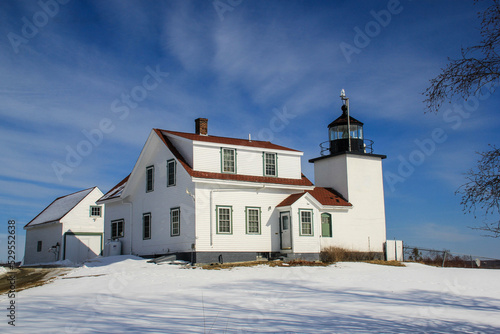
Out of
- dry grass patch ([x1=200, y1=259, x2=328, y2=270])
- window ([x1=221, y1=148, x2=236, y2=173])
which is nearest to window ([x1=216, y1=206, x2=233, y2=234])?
dry grass patch ([x1=200, y1=259, x2=328, y2=270])

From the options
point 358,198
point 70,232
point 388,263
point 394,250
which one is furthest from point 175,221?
point 70,232

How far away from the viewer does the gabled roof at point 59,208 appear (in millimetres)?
35487

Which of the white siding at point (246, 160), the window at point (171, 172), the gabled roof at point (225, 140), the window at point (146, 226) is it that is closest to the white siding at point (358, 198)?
the white siding at point (246, 160)

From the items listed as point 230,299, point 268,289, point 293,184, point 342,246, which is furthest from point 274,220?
point 230,299

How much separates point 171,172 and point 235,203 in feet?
11.6

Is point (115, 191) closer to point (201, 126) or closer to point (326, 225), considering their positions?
point (201, 126)

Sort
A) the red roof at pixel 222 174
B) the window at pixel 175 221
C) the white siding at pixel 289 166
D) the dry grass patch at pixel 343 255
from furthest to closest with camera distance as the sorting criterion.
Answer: the white siding at pixel 289 166
the dry grass patch at pixel 343 255
the window at pixel 175 221
the red roof at pixel 222 174

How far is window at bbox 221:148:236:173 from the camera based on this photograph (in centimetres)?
2416

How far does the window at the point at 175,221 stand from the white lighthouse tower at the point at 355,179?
8.92 meters

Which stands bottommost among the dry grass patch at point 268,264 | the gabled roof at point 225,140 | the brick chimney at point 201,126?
the dry grass patch at point 268,264

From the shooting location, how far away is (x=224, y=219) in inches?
907

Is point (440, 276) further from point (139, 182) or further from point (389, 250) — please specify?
point (139, 182)

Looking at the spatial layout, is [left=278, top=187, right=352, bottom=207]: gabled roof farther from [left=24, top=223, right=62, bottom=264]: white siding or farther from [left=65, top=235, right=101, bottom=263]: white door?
[left=24, top=223, right=62, bottom=264]: white siding

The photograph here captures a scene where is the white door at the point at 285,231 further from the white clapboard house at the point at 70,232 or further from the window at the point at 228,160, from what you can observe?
the white clapboard house at the point at 70,232
